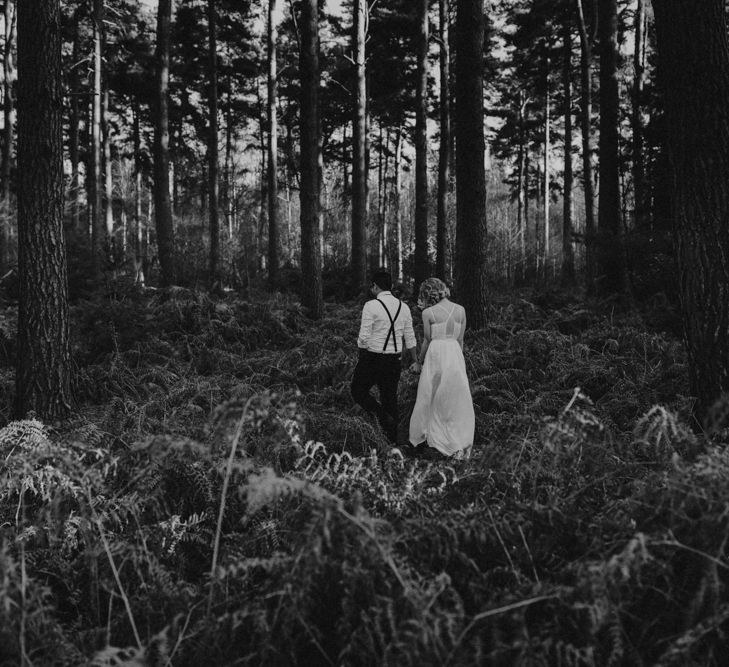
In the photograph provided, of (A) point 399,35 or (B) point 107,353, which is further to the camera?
(A) point 399,35

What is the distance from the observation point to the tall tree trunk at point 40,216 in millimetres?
5332

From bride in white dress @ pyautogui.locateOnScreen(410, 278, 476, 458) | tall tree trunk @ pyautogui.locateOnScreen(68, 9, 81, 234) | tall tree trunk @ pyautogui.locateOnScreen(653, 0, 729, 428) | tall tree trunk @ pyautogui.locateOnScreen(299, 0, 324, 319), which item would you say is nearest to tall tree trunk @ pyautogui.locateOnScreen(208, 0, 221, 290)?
tall tree trunk @ pyautogui.locateOnScreen(68, 9, 81, 234)

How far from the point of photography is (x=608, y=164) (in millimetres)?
12562

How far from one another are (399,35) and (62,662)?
22348mm

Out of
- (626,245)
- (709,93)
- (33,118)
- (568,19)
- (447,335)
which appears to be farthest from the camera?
(568,19)

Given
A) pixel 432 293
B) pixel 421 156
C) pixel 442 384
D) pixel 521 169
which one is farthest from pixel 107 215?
pixel 521 169

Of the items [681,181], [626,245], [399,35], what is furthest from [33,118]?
[399,35]

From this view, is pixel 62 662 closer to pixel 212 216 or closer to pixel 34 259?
pixel 34 259

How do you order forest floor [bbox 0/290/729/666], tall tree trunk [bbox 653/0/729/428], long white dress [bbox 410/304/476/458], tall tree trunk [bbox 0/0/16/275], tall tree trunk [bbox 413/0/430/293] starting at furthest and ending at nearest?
tall tree trunk [bbox 0/0/16/275]
tall tree trunk [bbox 413/0/430/293]
long white dress [bbox 410/304/476/458]
tall tree trunk [bbox 653/0/729/428]
forest floor [bbox 0/290/729/666]

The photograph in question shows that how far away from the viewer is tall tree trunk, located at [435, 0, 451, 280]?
56.9 feet

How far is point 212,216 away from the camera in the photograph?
790 inches

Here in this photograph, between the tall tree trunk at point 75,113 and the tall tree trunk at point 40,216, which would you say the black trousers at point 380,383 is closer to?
the tall tree trunk at point 40,216

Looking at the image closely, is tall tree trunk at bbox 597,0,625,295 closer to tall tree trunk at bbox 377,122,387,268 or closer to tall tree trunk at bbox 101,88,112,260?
tall tree trunk at bbox 101,88,112,260

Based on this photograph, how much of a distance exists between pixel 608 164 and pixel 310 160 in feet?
22.0
